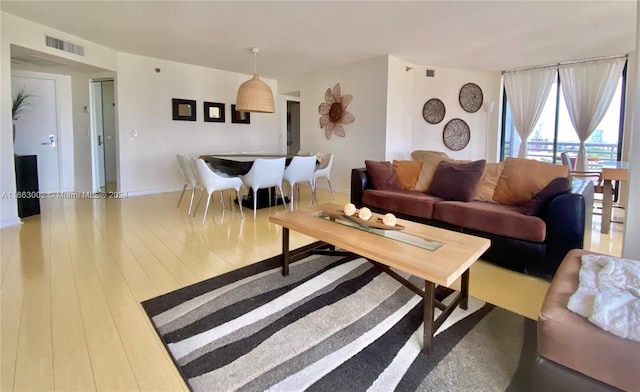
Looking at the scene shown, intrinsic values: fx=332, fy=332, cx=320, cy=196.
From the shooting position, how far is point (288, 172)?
4562 mm

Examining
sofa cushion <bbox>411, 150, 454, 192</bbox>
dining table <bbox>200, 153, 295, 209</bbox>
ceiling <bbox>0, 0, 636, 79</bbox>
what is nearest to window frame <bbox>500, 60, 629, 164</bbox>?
ceiling <bbox>0, 0, 636, 79</bbox>

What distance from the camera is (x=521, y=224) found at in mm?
2598

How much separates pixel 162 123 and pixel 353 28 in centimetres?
393

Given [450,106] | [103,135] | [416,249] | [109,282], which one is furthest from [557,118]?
[103,135]

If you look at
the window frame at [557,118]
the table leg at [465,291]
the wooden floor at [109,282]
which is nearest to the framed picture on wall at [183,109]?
the wooden floor at [109,282]

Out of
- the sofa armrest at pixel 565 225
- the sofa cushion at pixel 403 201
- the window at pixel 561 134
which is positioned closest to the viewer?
the sofa armrest at pixel 565 225

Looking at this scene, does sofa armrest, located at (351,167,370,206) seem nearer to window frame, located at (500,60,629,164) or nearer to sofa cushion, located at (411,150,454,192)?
sofa cushion, located at (411,150,454,192)

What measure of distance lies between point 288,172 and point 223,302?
265cm

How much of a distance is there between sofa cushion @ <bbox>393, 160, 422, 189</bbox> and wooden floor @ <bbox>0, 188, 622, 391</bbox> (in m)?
1.36

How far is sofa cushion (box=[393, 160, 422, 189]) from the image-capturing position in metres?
3.96

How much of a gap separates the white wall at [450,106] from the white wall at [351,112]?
0.89 metres

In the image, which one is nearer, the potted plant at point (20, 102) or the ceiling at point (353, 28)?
the ceiling at point (353, 28)

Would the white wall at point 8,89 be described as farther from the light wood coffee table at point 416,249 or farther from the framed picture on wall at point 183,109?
the light wood coffee table at point 416,249

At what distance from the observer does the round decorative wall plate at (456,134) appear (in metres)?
6.28
